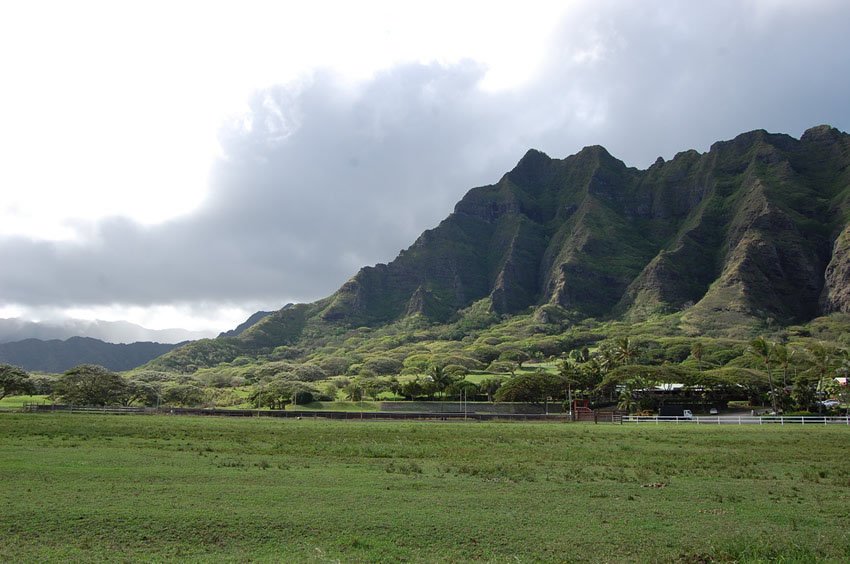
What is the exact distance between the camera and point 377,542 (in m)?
14.9

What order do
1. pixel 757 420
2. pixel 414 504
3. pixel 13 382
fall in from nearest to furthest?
pixel 414 504 → pixel 757 420 → pixel 13 382

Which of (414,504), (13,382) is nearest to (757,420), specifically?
(414,504)

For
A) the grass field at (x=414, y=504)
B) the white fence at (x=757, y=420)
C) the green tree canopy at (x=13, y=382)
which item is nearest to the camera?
the grass field at (x=414, y=504)

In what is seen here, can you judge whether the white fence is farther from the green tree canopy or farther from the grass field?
the green tree canopy

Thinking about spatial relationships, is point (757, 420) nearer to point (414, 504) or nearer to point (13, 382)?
point (414, 504)

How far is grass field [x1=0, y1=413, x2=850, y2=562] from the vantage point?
14516mm

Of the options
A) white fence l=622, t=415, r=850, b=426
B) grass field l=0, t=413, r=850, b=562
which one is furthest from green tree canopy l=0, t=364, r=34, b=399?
white fence l=622, t=415, r=850, b=426

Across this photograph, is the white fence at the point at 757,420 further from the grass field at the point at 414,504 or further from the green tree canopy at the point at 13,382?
the green tree canopy at the point at 13,382

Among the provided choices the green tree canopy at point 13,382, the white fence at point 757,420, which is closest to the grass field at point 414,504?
the white fence at point 757,420

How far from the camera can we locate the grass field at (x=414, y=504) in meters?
14.5

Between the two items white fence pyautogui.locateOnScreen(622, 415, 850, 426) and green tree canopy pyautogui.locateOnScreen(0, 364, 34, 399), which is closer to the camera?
white fence pyautogui.locateOnScreen(622, 415, 850, 426)

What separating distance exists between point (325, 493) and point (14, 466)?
13.4 metres

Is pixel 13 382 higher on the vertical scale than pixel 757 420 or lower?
higher

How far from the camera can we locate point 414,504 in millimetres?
18484
